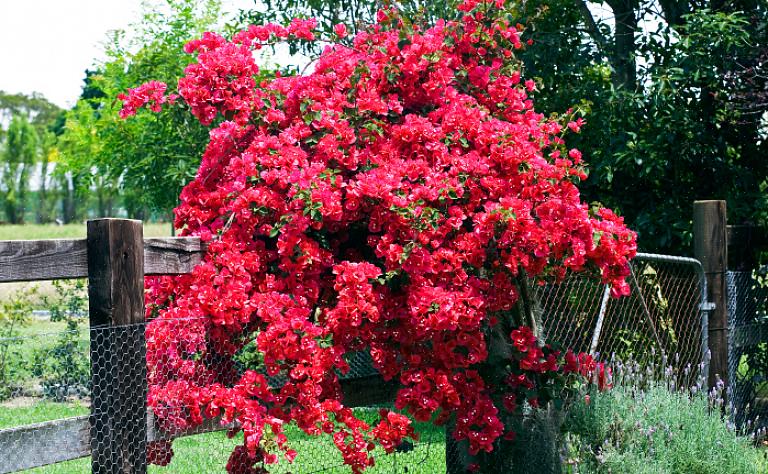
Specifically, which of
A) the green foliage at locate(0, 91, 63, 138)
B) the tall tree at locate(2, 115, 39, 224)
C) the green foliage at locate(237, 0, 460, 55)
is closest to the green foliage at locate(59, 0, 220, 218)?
the green foliage at locate(237, 0, 460, 55)

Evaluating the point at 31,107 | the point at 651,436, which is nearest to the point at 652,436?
the point at 651,436

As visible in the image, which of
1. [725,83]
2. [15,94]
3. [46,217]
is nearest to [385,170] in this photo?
[725,83]

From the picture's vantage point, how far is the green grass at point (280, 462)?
20.1 feet

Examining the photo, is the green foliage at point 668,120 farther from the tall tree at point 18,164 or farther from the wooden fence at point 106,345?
the tall tree at point 18,164

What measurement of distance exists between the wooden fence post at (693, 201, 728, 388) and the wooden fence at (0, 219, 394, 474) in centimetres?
460

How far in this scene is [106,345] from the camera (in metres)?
3.88

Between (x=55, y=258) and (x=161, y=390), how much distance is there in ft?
2.61

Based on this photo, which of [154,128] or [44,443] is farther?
[154,128]

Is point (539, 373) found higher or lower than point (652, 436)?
higher

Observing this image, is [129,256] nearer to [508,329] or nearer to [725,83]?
[508,329]

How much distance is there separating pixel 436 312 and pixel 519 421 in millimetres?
1294

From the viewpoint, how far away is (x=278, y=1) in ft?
33.7

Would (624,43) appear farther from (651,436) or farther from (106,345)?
(106,345)

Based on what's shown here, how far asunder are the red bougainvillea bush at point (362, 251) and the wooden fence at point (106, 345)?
20cm
